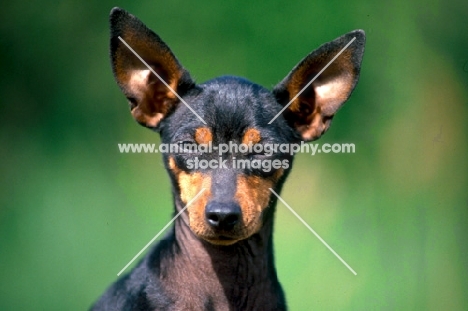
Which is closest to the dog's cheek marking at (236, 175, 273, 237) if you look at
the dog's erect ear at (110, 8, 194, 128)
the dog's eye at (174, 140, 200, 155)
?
the dog's eye at (174, 140, 200, 155)

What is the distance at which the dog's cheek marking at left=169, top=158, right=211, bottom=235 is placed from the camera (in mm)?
4918

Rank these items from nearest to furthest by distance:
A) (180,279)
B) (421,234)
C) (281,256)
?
(180,279) < (281,256) < (421,234)

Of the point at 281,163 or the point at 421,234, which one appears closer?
the point at 281,163

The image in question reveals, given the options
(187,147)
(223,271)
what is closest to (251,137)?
(187,147)

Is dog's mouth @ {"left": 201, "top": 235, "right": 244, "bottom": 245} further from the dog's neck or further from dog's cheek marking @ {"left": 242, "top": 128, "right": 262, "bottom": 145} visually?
dog's cheek marking @ {"left": 242, "top": 128, "right": 262, "bottom": 145}

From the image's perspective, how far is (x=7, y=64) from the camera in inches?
380

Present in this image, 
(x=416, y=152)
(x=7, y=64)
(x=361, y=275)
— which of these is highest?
(x=7, y=64)

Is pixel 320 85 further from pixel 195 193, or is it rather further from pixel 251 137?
pixel 195 193

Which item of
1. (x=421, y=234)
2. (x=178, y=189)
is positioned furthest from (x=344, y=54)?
(x=421, y=234)

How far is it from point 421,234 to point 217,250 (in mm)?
3833

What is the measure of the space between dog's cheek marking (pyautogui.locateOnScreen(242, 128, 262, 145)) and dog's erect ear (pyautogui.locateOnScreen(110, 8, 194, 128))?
56 cm

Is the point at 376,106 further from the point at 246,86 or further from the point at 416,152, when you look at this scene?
the point at 246,86

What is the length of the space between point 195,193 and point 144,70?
0.96 meters

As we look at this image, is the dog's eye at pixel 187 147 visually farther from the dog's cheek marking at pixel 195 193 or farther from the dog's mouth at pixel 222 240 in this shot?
the dog's mouth at pixel 222 240
